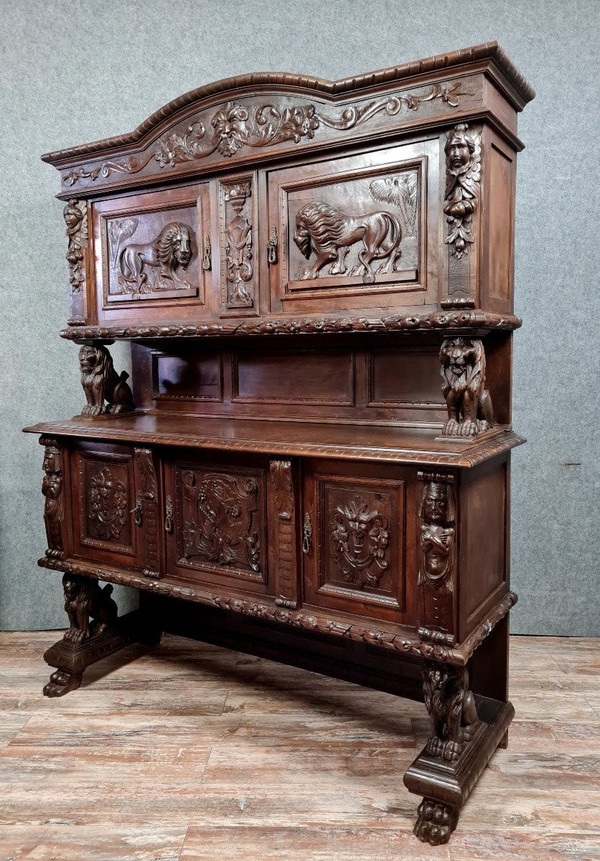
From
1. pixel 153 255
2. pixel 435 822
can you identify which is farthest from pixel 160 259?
pixel 435 822

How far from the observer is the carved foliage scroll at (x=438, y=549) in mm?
1735

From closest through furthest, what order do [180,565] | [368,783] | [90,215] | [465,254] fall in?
[465,254]
[368,783]
[180,565]
[90,215]

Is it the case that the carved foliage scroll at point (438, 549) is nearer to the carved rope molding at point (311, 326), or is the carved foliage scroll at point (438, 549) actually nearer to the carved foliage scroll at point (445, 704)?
the carved foliage scroll at point (445, 704)

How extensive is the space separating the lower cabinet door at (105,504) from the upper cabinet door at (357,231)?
2.73ft

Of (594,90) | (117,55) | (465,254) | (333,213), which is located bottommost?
(465,254)

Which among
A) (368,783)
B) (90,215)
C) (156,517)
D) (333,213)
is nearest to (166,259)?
(90,215)

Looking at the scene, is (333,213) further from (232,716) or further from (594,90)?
(232,716)

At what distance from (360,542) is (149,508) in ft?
2.69

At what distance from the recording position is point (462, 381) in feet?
6.17

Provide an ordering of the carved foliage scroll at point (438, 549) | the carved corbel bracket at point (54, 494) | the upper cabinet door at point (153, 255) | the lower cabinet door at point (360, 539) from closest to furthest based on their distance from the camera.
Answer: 1. the carved foliage scroll at point (438, 549)
2. the lower cabinet door at point (360, 539)
3. the upper cabinet door at point (153, 255)
4. the carved corbel bracket at point (54, 494)

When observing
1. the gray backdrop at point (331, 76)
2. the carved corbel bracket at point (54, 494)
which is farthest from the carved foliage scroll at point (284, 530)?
the gray backdrop at point (331, 76)

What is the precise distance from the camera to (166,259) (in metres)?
2.42

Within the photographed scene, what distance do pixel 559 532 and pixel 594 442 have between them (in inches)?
16.4

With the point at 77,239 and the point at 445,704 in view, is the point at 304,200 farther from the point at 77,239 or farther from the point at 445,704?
the point at 445,704
